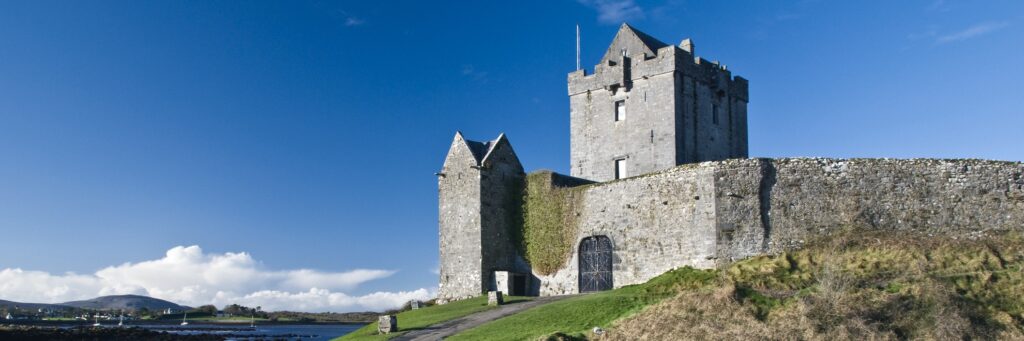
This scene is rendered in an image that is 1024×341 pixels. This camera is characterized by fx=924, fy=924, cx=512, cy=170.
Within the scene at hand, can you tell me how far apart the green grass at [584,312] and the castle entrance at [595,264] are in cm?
498

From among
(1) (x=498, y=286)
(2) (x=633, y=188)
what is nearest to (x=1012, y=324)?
(2) (x=633, y=188)

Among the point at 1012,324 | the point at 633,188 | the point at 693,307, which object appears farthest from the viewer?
the point at 633,188

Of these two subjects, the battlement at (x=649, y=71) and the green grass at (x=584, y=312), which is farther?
the battlement at (x=649, y=71)

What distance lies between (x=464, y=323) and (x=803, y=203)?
12.5m

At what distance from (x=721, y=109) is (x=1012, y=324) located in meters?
24.8

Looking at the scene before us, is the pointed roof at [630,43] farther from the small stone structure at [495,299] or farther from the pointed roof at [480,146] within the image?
the small stone structure at [495,299]

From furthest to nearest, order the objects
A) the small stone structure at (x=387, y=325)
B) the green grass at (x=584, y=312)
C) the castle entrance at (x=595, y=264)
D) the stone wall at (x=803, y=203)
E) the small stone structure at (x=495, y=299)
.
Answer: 1. the castle entrance at (x=595, y=264)
2. the small stone structure at (x=495, y=299)
3. the small stone structure at (x=387, y=325)
4. the stone wall at (x=803, y=203)
5. the green grass at (x=584, y=312)

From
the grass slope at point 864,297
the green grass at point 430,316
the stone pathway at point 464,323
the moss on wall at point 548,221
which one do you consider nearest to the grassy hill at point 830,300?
the grass slope at point 864,297

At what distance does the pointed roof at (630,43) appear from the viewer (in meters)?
47.2

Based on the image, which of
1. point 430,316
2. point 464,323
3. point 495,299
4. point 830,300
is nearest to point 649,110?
point 495,299

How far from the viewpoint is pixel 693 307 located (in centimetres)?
2670

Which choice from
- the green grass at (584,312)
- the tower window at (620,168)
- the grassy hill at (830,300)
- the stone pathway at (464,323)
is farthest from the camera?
the tower window at (620,168)

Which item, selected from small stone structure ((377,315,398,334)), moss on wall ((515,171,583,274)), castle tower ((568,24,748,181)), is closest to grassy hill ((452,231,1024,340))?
small stone structure ((377,315,398,334))

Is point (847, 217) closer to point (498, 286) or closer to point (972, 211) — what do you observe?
point (972, 211)
